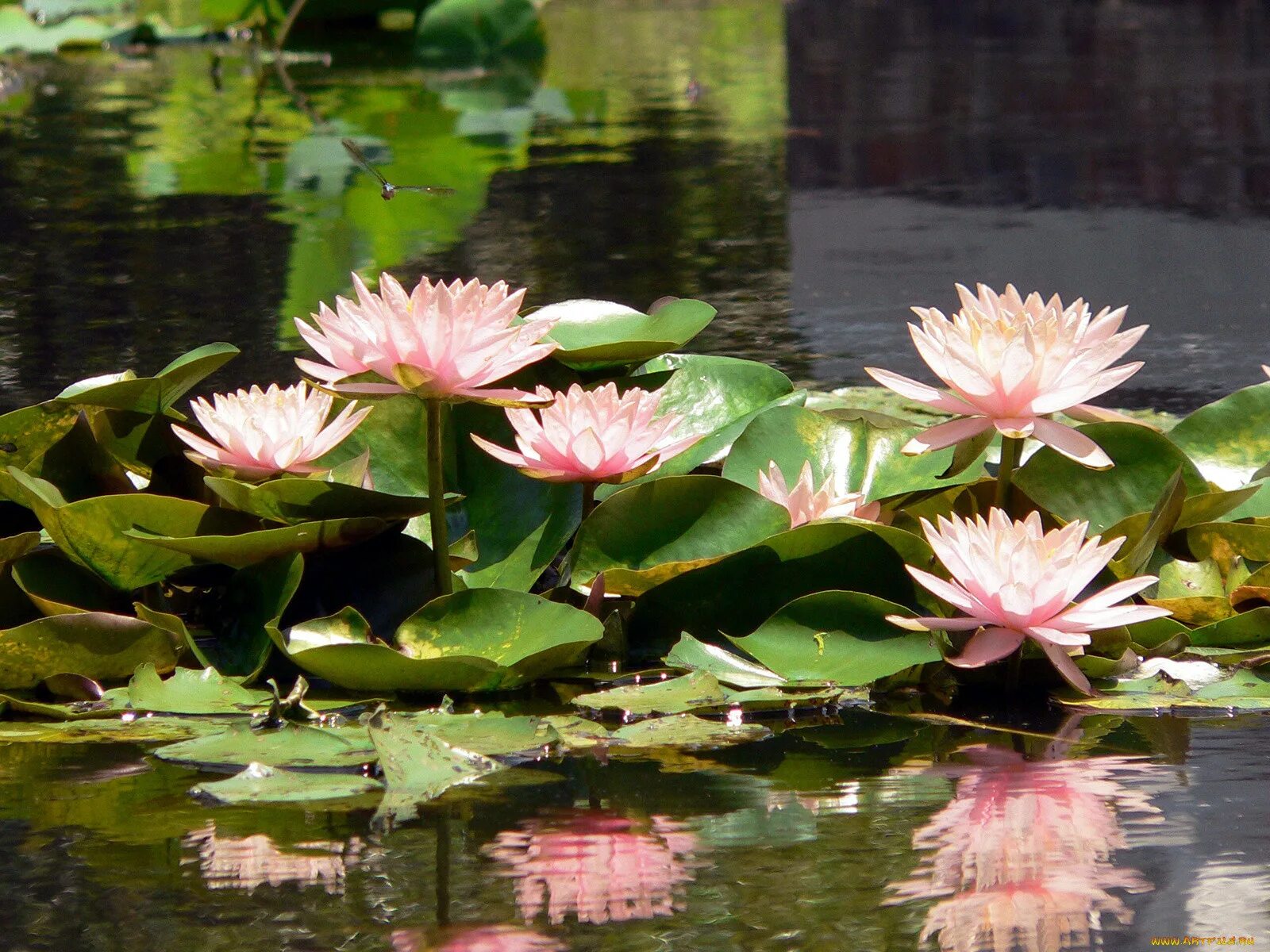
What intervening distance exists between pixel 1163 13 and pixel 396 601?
12.2 metres

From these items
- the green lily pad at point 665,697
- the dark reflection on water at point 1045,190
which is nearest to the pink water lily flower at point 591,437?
the green lily pad at point 665,697

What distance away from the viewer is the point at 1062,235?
4305 millimetres

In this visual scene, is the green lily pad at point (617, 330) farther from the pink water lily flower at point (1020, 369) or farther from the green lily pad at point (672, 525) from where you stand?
the pink water lily flower at point (1020, 369)

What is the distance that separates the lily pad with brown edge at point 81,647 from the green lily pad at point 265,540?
0.08 meters

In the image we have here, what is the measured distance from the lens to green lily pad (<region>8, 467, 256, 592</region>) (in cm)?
144

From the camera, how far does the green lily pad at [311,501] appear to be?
1.46m

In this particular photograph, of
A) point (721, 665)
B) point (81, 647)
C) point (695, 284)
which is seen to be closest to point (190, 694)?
point (81, 647)

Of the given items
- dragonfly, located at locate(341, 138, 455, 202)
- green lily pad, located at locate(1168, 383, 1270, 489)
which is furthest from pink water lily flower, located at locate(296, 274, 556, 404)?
green lily pad, located at locate(1168, 383, 1270, 489)

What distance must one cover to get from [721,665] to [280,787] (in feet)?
1.43

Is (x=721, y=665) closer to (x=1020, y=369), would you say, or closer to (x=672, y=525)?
(x=672, y=525)

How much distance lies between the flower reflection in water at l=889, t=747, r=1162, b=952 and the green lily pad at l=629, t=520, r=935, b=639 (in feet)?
0.80

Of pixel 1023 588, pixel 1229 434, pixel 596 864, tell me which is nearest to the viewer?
pixel 596 864

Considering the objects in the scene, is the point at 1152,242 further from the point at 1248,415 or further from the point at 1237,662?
the point at 1237,662

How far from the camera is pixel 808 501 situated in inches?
61.6
